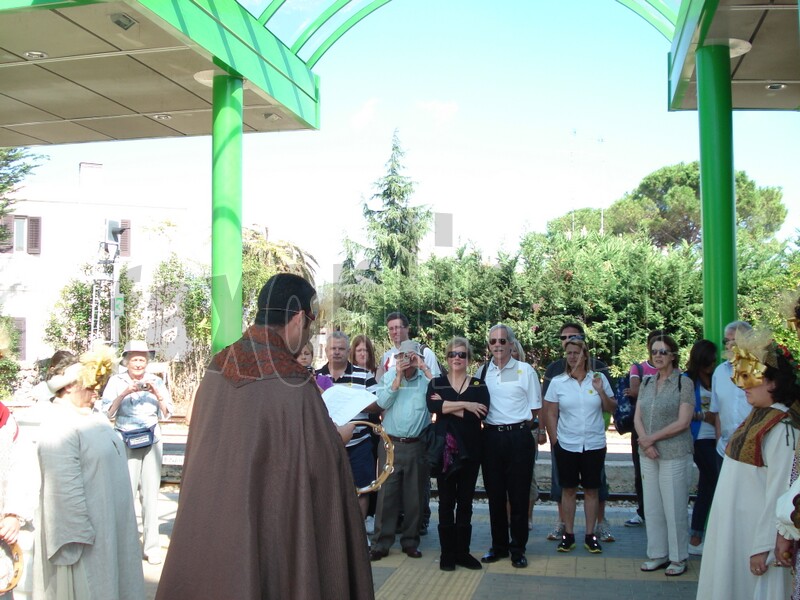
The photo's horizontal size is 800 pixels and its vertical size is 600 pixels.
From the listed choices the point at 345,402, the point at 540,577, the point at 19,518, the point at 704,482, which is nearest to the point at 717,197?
the point at 704,482

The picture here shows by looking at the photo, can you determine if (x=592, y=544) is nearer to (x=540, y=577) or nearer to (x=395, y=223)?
(x=540, y=577)

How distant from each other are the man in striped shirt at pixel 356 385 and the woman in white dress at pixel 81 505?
274cm

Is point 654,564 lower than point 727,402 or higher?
lower

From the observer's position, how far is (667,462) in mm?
6902

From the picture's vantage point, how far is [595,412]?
746 cm

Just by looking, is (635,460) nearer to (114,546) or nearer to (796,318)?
(796,318)

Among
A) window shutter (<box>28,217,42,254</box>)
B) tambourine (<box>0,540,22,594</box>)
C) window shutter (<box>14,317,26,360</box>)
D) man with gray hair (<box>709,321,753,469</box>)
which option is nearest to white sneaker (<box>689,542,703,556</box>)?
man with gray hair (<box>709,321,753,469</box>)

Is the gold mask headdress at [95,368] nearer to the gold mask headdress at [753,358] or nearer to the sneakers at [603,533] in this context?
the gold mask headdress at [753,358]

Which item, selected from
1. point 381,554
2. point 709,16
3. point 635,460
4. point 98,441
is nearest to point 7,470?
point 98,441

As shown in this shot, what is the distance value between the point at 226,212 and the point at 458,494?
4.16 meters

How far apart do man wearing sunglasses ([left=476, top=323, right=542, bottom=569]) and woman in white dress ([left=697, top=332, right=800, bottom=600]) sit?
2.47 m

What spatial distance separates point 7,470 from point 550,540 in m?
5.05

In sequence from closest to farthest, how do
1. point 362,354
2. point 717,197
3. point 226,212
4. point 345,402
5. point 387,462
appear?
1. point 345,402
2. point 387,462
3. point 362,354
4. point 717,197
5. point 226,212

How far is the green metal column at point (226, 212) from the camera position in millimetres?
9211
